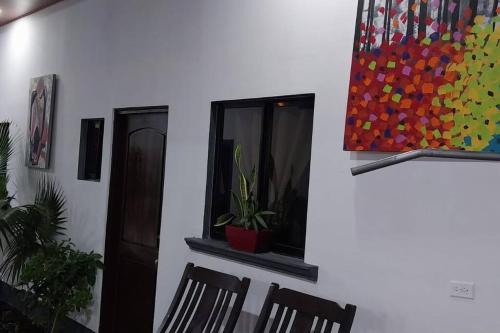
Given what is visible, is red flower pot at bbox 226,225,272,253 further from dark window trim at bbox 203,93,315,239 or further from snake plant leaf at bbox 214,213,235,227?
dark window trim at bbox 203,93,315,239

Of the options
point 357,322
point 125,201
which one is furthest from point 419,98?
point 125,201

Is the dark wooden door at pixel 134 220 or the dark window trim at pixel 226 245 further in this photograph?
the dark wooden door at pixel 134 220

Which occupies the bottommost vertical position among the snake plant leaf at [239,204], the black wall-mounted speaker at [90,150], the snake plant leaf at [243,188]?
the snake plant leaf at [239,204]

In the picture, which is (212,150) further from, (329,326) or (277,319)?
(329,326)

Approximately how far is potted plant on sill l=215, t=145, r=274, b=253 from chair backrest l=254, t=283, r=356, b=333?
34 centimetres

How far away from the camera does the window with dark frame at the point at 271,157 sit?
9.25 ft

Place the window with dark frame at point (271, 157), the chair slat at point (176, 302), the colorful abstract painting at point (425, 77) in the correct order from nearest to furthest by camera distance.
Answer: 1. the colorful abstract painting at point (425, 77)
2. the window with dark frame at point (271, 157)
3. the chair slat at point (176, 302)

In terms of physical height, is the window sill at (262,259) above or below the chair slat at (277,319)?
above

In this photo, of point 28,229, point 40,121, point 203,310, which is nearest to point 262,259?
point 203,310

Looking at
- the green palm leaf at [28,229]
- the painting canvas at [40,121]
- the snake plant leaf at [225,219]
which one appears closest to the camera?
the snake plant leaf at [225,219]

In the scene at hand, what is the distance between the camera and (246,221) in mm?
2875

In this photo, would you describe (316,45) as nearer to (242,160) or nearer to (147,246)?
(242,160)

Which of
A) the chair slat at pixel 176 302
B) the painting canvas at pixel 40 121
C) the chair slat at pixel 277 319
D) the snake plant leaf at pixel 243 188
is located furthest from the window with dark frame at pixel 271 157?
the painting canvas at pixel 40 121

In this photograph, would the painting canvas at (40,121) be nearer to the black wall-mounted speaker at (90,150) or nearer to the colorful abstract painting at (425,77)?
the black wall-mounted speaker at (90,150)
